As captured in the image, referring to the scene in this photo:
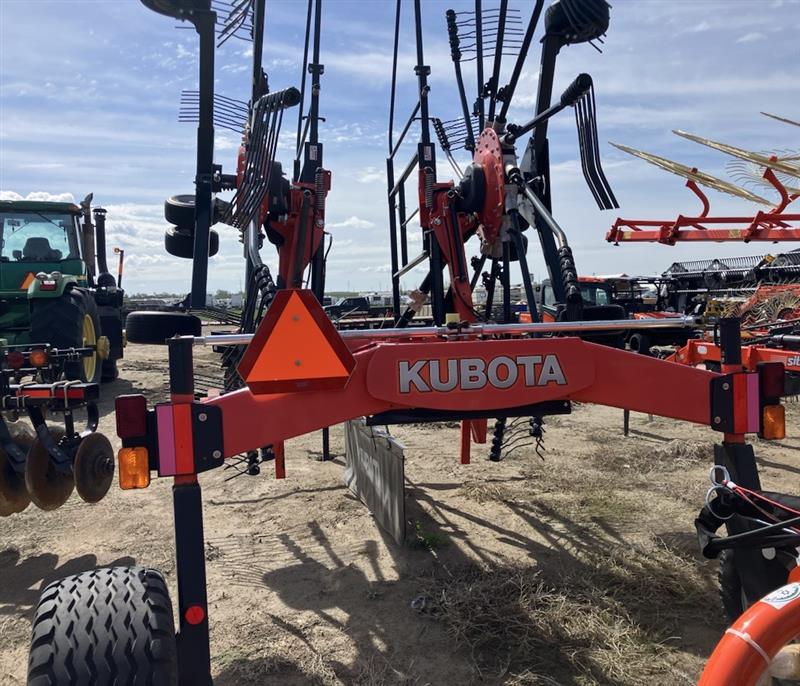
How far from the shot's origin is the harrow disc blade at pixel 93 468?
364 centimetres

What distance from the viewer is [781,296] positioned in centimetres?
1105

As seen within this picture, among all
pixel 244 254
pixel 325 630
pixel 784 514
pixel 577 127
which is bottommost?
pixel 325 630

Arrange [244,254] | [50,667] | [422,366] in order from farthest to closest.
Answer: [244,254]
[422,366]
[50,667]

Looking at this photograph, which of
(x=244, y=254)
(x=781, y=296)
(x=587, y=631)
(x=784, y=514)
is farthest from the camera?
(x=781, y=296)

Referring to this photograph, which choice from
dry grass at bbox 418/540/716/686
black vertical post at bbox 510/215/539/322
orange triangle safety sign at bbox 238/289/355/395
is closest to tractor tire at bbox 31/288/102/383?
black vertical post at bbox 510/215/539/322

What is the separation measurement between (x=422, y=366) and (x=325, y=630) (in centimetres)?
142

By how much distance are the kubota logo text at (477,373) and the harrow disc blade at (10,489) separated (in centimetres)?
279

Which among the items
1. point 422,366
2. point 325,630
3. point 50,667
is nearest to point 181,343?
point 422,366

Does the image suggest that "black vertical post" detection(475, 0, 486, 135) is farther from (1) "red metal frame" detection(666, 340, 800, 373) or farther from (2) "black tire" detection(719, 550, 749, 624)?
(2) "black tire" detection(719, 550, 749, 624)

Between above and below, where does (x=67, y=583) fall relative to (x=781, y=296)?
below

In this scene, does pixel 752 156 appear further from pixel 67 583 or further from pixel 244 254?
pixel 67 583

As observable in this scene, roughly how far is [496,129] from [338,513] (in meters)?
2.75

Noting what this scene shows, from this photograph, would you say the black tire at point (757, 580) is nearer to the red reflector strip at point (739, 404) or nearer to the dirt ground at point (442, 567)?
the dirt ground at point (442, 567)

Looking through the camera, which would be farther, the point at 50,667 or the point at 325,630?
the point at 325,630
